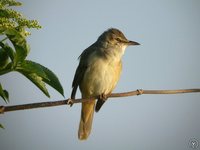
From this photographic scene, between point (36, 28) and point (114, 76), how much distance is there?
3783 millimetres

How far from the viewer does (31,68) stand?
2057 millimetres

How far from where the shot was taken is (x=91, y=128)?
20.3ft

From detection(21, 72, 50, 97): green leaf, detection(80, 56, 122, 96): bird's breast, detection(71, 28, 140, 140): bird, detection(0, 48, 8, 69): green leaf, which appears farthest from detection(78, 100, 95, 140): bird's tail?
detection(0, 48, 8, 69): green leaf

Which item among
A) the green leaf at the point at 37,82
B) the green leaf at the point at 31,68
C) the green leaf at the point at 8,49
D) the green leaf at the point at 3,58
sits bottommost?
the green leaf at the point at 37,82

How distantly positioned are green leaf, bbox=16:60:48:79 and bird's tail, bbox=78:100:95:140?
4018 mm

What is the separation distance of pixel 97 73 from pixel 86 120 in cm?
94

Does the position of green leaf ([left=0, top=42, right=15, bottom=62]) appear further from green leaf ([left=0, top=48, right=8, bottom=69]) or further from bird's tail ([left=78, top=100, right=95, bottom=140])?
bird's tail ([left=78, top=100, right=95, bottom=140])

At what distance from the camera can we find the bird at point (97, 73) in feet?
18.5

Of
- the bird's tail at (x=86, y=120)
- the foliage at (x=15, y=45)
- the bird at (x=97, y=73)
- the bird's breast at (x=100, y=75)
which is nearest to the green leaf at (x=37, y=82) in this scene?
the foliage at (x=15, y=45)

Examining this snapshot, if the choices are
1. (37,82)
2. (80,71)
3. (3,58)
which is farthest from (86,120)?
(3,58)

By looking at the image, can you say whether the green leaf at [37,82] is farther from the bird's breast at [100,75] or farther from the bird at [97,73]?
the bird's breast at [100,75]

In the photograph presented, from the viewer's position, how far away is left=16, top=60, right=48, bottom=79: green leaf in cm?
204

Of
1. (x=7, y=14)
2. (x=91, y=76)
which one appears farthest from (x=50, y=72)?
(x=91, y=76)

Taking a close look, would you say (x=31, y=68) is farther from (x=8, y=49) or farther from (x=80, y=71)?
(x=80, y=71)
